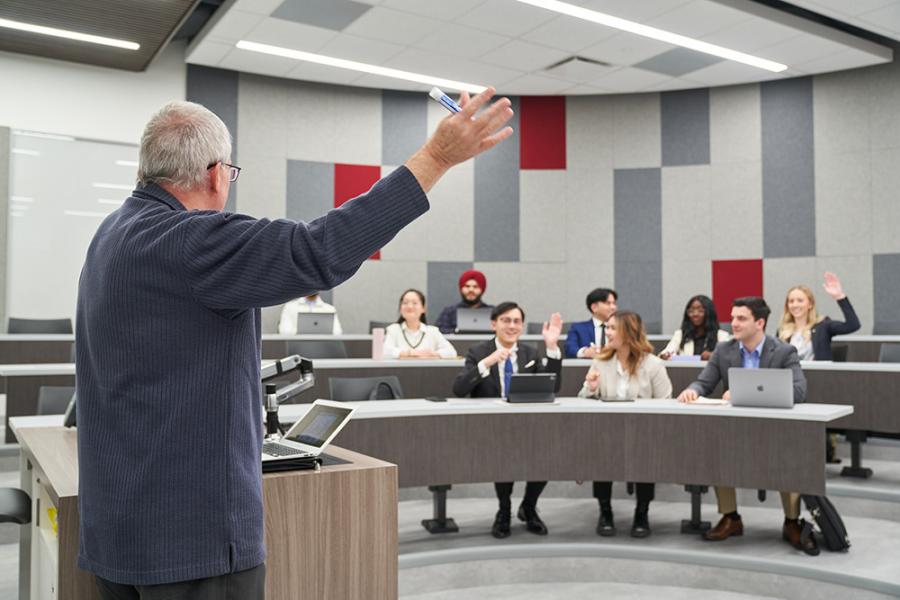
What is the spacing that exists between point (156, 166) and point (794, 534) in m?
3.71

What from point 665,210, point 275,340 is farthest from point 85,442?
point 665,210

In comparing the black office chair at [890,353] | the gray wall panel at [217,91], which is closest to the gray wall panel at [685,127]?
the black office chair at [890,353]

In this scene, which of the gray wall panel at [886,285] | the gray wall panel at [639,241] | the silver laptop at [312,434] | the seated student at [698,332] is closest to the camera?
the silver laptop at [312,434]

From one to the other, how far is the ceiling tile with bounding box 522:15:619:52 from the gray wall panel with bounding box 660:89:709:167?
77.9 inches

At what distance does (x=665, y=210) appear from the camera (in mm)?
8695

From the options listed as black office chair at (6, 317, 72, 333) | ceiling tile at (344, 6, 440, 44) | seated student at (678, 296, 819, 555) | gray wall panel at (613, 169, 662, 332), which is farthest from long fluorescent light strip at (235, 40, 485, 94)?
seated student at (678, 296, 819, 555)

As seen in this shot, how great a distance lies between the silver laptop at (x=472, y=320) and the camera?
6516 mm

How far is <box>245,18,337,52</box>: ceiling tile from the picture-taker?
6.59 meters

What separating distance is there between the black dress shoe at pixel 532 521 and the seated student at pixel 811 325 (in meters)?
2.51

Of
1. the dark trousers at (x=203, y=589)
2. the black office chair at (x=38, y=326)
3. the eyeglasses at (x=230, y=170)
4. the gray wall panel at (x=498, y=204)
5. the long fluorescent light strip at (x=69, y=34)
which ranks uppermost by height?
the long fluorescent light strip at (x=69, y=34)

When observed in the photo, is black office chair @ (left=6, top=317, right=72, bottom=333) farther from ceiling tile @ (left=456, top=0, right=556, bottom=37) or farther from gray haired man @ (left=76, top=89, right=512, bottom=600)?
gray haired man @ (left=76, top=89, right=512, bottom=600)

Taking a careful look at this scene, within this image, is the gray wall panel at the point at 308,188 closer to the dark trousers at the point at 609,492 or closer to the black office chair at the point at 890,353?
the dark trousers at the point at 609,492

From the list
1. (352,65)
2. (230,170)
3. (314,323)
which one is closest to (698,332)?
(314,323)

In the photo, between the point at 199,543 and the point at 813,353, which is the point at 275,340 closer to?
the point at 813,353
